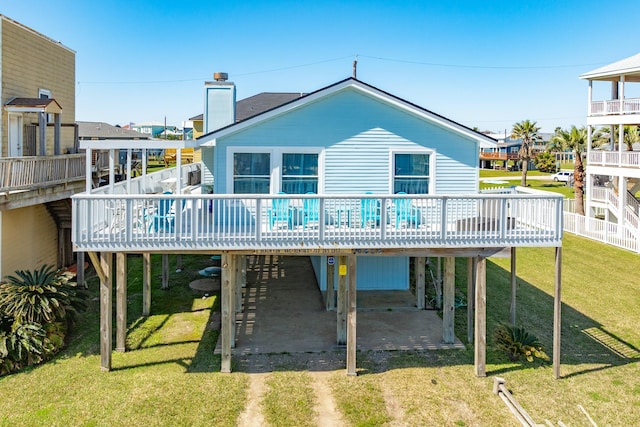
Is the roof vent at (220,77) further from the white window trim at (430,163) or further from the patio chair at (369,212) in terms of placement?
the patio chair at (369,212)

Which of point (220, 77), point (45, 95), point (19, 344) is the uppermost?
point (220, 77)

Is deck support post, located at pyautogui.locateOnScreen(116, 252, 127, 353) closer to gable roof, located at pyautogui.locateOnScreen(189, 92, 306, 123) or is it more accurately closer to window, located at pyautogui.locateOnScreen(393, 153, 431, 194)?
window, located at pyautogui.locateOnScreen(393, 153, 431, 194)

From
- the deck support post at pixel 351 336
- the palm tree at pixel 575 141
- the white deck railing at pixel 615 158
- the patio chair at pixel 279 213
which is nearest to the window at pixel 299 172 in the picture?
the patio chair at pixel 279 213

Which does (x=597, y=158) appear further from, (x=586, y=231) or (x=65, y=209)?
(x=65, y=209)

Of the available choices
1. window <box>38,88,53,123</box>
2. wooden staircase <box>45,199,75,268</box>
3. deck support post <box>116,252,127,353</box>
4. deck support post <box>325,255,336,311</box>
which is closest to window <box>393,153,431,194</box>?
deck support post <box>325,255,336,311</box>

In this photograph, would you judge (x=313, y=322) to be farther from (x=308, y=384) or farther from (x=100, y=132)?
(x=100, y=132)

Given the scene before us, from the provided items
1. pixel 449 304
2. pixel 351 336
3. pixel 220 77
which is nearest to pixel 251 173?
pixel 220 77

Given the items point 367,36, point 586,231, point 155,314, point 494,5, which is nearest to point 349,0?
point 367,36
